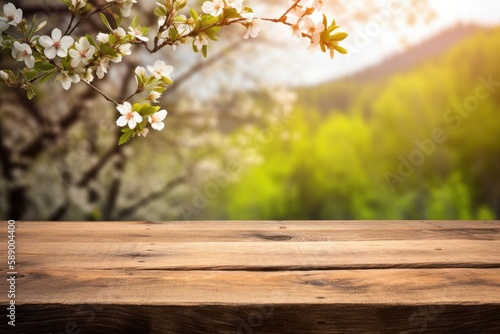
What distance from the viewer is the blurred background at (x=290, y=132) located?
3.00 metres

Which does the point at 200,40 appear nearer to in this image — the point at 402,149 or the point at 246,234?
the point at 246,234

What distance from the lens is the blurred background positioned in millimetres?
2996

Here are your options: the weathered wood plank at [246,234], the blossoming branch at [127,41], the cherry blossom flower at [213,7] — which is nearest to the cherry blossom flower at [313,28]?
the blossoming branch at [127,41]

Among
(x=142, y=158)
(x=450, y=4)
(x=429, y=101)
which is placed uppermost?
(x=450, y=4)

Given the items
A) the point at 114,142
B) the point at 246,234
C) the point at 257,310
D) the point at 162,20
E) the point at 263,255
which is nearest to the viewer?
the point at 257,310

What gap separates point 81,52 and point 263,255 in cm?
46

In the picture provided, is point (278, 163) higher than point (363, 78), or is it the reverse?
point (363, 78)

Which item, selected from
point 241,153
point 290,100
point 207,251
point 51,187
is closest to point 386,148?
point 290,100

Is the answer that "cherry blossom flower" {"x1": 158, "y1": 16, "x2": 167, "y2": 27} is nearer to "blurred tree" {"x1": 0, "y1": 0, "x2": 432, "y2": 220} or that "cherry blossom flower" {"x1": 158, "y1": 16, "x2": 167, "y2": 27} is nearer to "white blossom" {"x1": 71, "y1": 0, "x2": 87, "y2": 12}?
"white blossom" {"x1": 71, "y1": 0, "x2": 87, "y2": 12}

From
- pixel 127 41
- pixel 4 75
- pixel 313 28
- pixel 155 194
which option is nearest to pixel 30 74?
pixel 4 75

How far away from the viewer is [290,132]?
10.5ft

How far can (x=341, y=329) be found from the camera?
2.38 feet

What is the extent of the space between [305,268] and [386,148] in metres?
2.47

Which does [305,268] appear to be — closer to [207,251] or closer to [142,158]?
[207,251]
